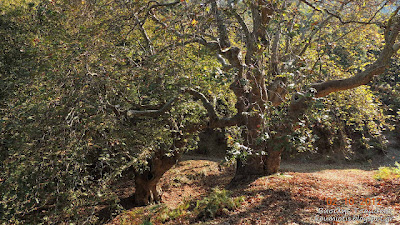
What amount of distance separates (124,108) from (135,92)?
38 centimetres

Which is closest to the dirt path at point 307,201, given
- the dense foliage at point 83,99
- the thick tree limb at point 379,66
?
the dense foliage at point 83,99

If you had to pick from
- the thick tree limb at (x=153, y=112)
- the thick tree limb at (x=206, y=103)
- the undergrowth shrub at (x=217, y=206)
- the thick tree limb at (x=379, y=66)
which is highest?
the thick tree limb at (x=379, y=66)

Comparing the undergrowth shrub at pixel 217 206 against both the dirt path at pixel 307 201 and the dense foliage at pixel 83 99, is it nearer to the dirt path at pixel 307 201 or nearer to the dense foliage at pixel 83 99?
the dirt path at pixel 307 201

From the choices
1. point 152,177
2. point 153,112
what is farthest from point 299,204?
point 152,177

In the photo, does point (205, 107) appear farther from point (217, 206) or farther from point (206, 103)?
point (217, 206)

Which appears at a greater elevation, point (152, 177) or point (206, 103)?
point (206, 103)

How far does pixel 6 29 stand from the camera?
22.4ft

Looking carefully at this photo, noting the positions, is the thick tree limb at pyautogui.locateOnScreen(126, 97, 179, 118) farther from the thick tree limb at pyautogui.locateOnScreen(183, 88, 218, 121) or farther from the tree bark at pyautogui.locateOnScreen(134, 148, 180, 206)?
the tree bark at pyautogui.locateOnScreen(134, 148, 180, 206)

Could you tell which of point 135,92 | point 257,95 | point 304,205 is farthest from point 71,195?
point 257,95

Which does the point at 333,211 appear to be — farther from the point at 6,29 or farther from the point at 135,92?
the point at 6,29

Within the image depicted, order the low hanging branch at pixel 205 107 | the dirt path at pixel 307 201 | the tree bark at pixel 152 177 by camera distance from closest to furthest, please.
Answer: the dirt path at pixel 307 201, the low hanging branch at pixel 205 107, the tree bark at pixel 152 177

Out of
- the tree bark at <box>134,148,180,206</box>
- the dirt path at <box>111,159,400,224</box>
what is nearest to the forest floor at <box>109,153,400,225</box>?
the dirt path at <box>111,159,400,224</box>

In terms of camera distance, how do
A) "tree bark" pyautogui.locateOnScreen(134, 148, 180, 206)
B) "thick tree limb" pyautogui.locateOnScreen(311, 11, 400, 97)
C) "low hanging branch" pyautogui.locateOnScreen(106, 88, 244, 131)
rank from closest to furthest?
"low hanging branch" pyautogui.locateOnScreen(106, 88, 244, 131) → "thick tree limb" pyautogui.locateOnScreen(311, 11, 400, 97) → "tree bark" pyautogui.locateOnScreen(134, 148, 180, 206)

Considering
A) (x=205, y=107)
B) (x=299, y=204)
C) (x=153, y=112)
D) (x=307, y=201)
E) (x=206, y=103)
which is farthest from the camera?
(x=205, y=107)
